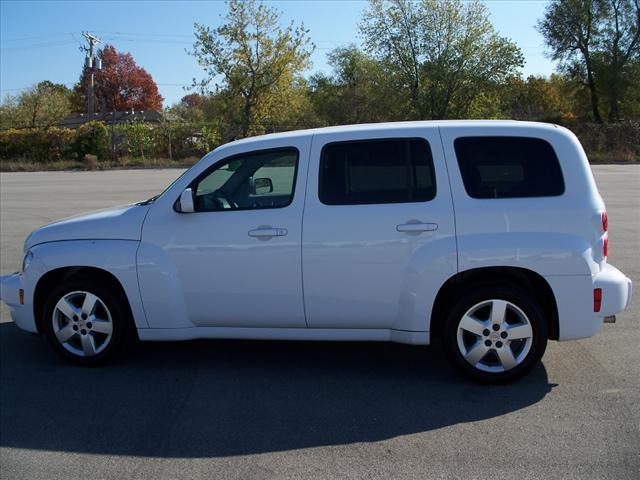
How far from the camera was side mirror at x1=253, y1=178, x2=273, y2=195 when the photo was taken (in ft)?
17.0

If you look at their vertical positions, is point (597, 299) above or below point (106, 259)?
below

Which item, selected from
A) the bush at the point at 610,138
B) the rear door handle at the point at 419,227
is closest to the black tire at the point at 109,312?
Answer: the rear door handle at the point at 419,227

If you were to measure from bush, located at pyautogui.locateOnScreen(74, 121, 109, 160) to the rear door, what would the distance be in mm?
37015

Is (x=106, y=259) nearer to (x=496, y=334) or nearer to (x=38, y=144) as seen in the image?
(x=496, y=334)

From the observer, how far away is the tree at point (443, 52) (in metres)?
39.6

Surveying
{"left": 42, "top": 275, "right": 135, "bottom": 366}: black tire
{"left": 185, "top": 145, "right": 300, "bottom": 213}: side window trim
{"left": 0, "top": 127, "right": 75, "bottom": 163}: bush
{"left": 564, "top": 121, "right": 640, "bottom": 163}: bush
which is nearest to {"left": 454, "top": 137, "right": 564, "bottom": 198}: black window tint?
{"left": 185, "top": 145, "right": 300, "bottom": 213}: side window trim

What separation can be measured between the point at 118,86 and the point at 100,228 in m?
86.9

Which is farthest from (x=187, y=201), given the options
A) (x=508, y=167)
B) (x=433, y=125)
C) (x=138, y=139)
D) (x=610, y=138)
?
(x=610, y=138)

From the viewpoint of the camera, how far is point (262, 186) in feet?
17.1

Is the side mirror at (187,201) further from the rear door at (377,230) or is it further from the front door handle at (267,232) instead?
the rear door at (377,230)

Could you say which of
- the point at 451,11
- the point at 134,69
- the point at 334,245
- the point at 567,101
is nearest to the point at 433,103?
the point at 451,11

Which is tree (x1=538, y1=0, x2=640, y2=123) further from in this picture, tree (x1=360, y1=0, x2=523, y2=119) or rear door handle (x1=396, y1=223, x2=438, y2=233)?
rear door handle (x1=396, y1=223, x2=438, y2=233)

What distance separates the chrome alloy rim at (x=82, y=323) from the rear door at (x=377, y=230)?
1.73m

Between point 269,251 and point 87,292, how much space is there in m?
1.59
